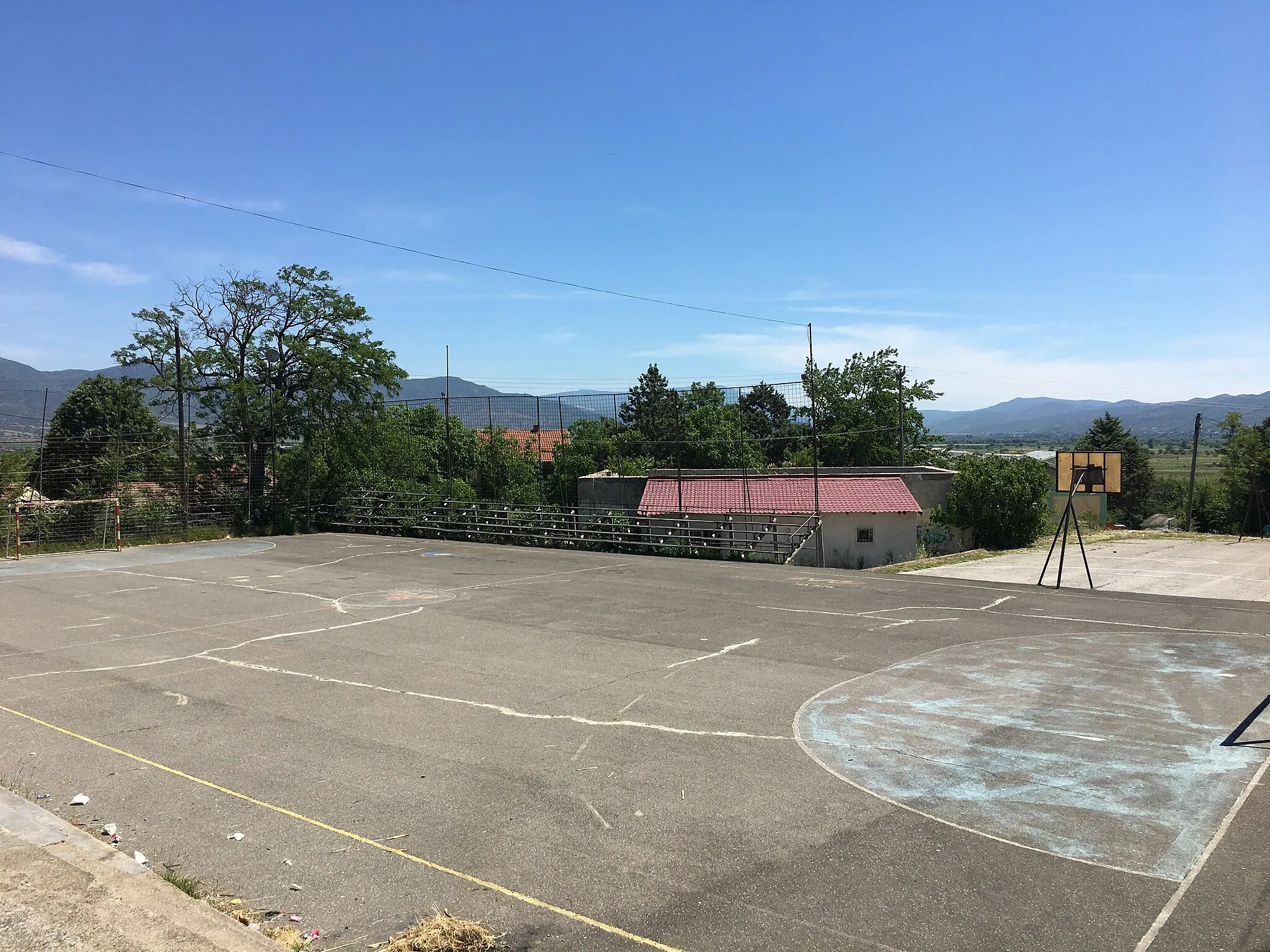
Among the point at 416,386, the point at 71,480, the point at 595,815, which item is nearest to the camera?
the point at 595,815

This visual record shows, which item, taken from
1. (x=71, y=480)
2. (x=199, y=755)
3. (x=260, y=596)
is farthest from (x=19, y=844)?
(x=71, y=480)

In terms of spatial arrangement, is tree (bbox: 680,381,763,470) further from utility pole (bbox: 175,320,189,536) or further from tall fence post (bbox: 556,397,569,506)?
utility pole (bbox: 175,320,189,536)

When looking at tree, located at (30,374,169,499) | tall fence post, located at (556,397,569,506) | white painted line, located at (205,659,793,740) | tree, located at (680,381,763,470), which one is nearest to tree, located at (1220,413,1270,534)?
tree, located at (680,381,763,470)

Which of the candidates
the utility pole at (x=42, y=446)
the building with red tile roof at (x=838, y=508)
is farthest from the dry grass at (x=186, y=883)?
the utility pole at (x=42, y=446)

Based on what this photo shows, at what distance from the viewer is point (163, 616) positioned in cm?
1398

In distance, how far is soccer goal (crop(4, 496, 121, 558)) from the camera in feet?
80.8

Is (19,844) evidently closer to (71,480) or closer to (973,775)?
(973,775)

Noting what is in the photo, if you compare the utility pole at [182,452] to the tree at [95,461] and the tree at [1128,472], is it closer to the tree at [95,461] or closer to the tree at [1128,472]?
the tree at [95,461]

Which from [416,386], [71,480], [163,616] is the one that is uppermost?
[416,386]

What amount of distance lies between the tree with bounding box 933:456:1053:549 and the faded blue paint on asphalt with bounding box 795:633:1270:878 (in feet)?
66.7

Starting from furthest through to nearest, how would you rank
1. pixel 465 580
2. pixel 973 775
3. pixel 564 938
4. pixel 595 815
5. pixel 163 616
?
pixel 465 580 → pixel 163 616 → pixel 973 775 → pixel 595 815 → pixel 564 938

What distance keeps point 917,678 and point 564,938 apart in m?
6.38

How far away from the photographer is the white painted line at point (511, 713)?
7676mm

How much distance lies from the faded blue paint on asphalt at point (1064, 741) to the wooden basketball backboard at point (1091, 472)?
793 centimetres
